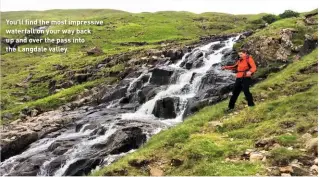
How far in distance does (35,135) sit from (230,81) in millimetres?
16554

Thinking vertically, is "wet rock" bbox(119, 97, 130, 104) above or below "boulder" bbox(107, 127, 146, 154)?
below

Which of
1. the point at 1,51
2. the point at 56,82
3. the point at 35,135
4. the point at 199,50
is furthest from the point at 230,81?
the point at 1,51

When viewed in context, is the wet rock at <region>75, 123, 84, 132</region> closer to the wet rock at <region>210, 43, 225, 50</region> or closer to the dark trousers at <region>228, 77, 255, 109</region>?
the dark trousers at <region>228, 77, 255, 109</region>

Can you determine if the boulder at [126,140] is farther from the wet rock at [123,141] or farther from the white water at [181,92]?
the white water at [181,92]

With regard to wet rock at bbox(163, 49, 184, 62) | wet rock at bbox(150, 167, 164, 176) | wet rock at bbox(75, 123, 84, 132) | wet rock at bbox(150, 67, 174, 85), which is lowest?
wet rock at bbox(75, 123, 84, 132)

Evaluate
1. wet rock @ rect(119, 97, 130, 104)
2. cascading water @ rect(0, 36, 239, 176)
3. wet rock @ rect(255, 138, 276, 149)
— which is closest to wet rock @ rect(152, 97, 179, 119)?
cascading water @ rect(0, 36, 239, 176)

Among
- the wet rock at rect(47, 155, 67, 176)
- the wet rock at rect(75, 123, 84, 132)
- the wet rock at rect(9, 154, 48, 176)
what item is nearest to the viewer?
the wet rock at rect(47, 155, 67, 176)

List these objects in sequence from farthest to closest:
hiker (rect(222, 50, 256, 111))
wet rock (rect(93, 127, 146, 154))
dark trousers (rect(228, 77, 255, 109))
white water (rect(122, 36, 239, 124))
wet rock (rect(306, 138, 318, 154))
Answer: white water (rect(122, 36, 239, 124))
wet rock (rect(93, 127, 146, 154))
dark trousers (rect(228, 77, 255, 109))
hiker (rect(222, 50, 256, 111))
wet rock (rect(306, 138, 318, 154))

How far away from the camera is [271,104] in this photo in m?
21.2

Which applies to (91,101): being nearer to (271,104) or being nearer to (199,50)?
(199,50)

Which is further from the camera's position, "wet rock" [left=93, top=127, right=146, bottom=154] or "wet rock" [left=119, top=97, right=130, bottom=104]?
"wet rock" [left=119, top=97, right=130, bottom=104]

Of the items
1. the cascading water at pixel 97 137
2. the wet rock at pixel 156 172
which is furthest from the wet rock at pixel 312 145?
the cascading water at pixel 97 137

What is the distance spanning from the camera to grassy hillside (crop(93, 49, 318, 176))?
1494 centimetres

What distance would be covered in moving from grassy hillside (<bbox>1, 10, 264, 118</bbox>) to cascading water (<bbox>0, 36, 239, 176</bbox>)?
1302cm
